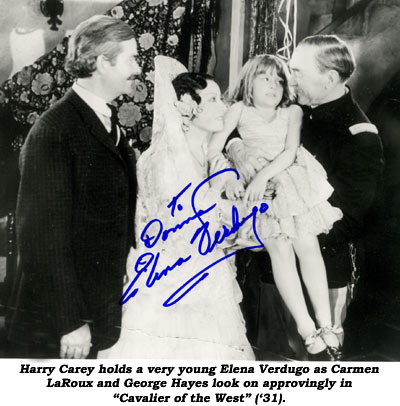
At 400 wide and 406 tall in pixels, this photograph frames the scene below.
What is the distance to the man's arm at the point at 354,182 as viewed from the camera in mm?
1937

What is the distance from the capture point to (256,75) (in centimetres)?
190

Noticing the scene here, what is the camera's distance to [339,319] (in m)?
1.98

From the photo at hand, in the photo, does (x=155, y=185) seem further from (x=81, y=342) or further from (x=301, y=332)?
(x=301, y=332)

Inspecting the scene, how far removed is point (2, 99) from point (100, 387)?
122 centimetres

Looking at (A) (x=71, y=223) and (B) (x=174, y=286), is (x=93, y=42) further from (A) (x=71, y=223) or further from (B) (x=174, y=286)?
(B) (x=174, y=286)

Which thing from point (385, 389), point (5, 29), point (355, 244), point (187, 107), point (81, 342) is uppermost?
point (5, 29)

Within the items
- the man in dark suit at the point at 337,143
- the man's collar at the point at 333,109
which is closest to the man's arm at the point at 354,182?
the man in dark suit at the point at 337,143

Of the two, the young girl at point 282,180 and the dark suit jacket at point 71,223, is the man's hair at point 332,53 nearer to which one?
the young girl at point 282,180

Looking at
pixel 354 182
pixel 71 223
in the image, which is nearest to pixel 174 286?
pixel 71 223

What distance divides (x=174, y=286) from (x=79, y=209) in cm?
49

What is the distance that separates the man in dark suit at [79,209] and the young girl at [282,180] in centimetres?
44

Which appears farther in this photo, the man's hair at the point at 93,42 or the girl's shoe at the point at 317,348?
the girl's shoe at the point at 317,348

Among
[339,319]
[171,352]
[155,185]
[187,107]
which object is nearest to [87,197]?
[155,185]
